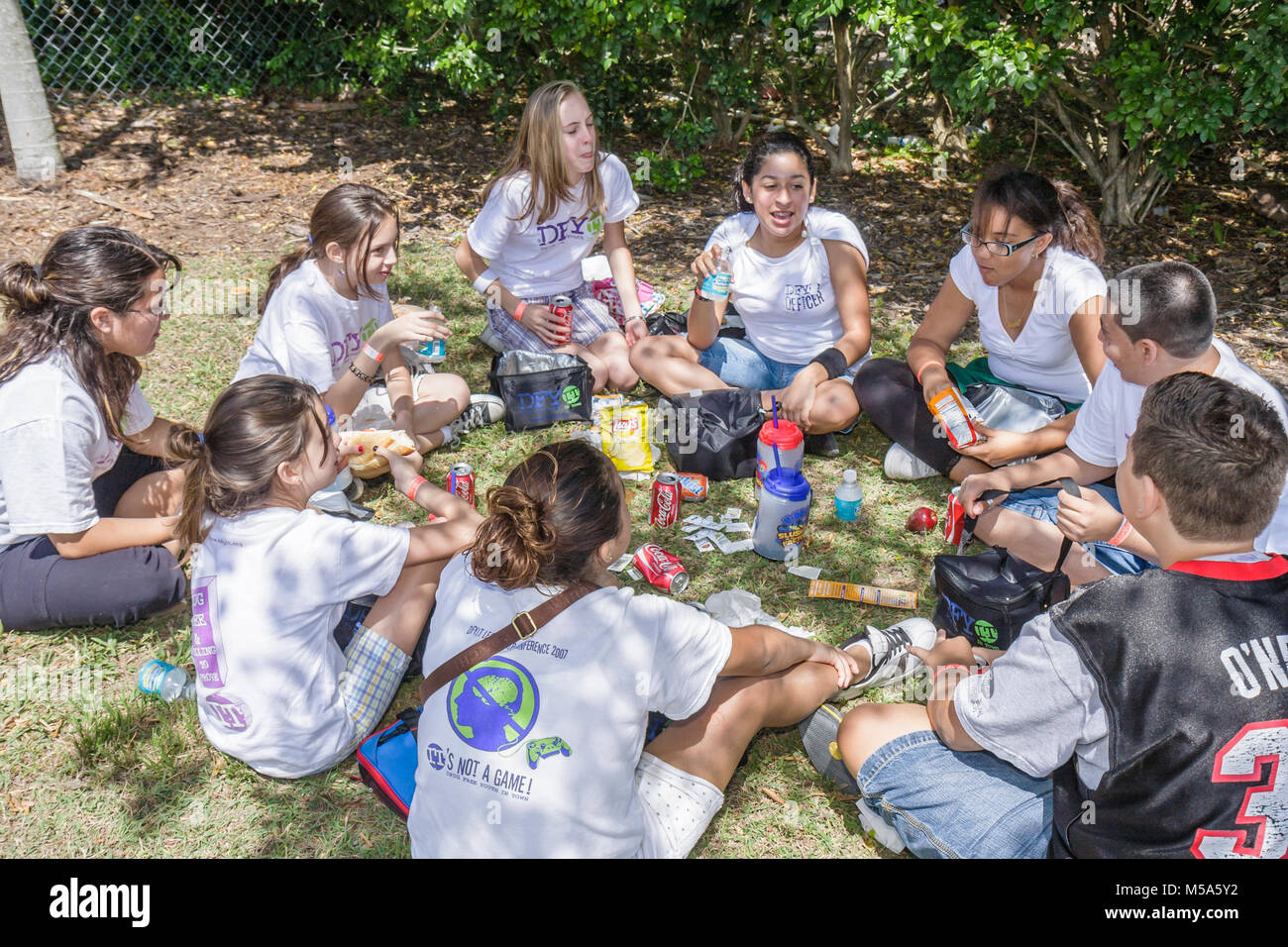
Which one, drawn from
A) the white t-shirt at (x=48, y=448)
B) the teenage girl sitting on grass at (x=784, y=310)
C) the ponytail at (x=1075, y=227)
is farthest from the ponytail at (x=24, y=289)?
the ponytail at (x=1075, y=227)

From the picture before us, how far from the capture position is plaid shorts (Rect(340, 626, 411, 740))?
3.72 meters

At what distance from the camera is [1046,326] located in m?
4.98

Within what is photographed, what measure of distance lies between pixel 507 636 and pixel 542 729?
0.95 ft

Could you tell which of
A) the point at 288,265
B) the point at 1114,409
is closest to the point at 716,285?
the point at 1114,409

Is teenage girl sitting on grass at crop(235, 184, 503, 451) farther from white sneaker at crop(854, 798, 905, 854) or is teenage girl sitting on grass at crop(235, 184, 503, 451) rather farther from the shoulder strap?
white sneaker at crop(854, 798, 905, 854)

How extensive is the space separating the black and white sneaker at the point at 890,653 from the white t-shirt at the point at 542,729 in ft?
4.03

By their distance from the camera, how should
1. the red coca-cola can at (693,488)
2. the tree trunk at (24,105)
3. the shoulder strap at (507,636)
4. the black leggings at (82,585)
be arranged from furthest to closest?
the tree trunk at (24,105), the red coca-cola can at (693,488), the black leggings at (82,585), the shoulder strap at (507,636)

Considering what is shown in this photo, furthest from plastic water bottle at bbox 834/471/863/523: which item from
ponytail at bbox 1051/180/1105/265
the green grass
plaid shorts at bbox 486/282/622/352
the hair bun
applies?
the hair bun

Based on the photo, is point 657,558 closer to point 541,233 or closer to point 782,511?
point 782,511

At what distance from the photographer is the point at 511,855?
9.09 ft

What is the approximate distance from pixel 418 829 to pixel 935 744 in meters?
1.65

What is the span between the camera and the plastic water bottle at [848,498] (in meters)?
5.03

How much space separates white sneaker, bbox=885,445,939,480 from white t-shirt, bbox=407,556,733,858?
2.72 meters

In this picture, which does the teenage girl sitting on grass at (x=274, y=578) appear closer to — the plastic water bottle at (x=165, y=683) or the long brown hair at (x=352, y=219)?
the plastic water bottle at (x=165, y=683)
